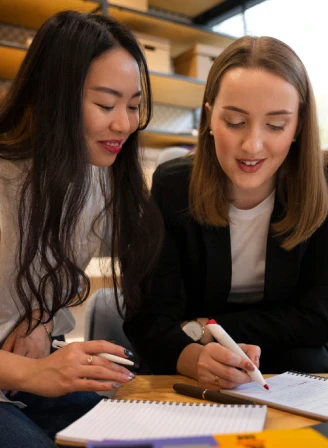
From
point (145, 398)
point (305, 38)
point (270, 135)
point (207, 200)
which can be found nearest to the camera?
point (145, 398)

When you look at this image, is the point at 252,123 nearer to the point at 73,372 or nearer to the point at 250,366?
the point at 250,366

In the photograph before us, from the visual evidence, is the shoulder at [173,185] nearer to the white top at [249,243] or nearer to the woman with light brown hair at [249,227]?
the woman with light brown hair at [249,227]

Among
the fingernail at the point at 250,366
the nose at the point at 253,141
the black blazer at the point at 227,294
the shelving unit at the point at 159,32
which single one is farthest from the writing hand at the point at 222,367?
the shelving unit at the point at 159,32

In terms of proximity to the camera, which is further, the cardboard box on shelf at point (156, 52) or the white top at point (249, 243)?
the cardboard box on shelf at point (156, 52)

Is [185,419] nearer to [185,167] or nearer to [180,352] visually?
[180,352]

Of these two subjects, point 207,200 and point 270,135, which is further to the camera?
point 207,200

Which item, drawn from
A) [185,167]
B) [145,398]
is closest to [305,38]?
[185,167]

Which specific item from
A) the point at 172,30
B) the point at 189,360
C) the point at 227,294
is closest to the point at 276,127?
the point at 227,294

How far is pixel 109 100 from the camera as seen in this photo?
44.0 inches

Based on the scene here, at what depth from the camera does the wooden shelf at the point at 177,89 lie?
10.7 ft

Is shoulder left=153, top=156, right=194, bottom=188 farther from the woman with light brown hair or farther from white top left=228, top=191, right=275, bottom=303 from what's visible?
white top left=228, top=191, right=275, bottom=303

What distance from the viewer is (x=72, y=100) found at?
1084 mm

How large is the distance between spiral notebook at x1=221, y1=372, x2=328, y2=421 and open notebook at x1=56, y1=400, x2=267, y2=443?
61mm

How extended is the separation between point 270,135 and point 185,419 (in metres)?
0.71
